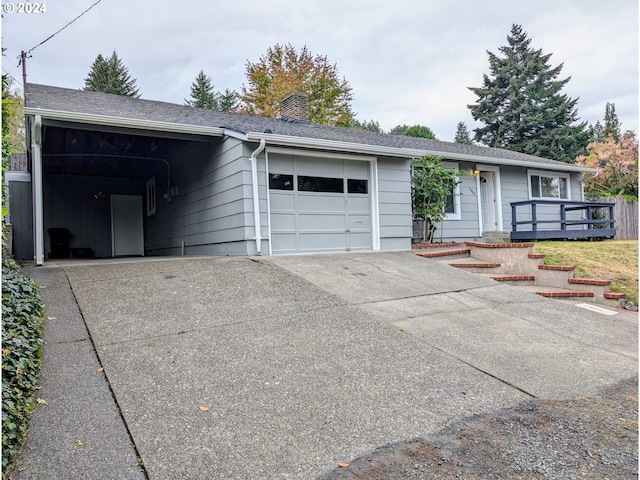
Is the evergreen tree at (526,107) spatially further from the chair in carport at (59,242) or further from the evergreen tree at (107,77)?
the chair in carport at (59,242)

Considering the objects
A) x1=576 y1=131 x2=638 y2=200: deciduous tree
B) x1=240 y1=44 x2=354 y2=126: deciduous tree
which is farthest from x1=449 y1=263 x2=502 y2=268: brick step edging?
x1=240 y1=44 x2=354 y2=126: deciduous tree

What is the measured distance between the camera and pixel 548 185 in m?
14.0

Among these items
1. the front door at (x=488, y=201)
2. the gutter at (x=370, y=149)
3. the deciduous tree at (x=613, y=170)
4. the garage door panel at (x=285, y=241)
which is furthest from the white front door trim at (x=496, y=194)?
the deciduous tree at (x=613, y=170)

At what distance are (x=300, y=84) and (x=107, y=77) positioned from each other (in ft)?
57.5

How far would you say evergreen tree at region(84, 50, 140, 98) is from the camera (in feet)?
105

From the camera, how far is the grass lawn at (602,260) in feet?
25.1

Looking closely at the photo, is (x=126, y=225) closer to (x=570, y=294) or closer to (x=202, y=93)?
(x=570, y=294)

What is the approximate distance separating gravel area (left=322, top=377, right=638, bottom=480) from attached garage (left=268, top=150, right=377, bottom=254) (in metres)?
5.88

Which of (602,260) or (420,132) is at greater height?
(420,132)

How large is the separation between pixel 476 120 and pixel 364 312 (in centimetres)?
3156

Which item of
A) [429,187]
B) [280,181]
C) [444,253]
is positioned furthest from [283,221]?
[429,187]

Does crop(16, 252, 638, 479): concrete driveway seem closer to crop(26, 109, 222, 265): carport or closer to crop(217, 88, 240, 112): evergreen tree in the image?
crop(26, 109, 222, 265): carport

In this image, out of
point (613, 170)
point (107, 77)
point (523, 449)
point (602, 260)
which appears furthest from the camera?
point (107, 77)

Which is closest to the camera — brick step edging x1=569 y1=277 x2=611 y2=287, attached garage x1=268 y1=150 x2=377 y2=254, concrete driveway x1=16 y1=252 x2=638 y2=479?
concrete driveway x1=16 y1=252 x2=638 y2=479
